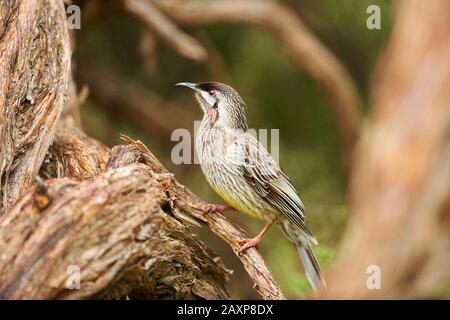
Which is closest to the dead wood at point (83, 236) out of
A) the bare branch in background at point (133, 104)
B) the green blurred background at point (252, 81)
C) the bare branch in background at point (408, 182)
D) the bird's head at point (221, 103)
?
the bare branch in background at point (408, 182)

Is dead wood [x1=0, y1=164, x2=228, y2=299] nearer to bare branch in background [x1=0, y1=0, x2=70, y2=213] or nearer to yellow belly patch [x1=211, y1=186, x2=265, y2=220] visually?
bare branch in background [x1=0, y1=0, x2=70, y2=213]

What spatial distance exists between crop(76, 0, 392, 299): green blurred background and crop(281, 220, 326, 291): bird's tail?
2190 millimetres

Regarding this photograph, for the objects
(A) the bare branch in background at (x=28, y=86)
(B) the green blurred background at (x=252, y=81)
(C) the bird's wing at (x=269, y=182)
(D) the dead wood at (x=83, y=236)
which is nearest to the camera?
(D) the dead wood at (x=83, y=236)

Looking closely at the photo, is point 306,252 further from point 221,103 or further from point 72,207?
point 72,207

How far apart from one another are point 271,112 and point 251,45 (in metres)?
0.77

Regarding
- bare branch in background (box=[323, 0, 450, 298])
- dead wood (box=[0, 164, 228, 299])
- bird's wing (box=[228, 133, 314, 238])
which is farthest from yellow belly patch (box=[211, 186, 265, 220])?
bare branch in background (box=[323, 0, 450, 298])

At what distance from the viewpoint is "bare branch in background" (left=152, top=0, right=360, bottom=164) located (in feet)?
24.2

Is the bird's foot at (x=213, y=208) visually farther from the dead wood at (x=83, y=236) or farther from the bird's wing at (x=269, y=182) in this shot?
the dead wood at (x=83, y=236)

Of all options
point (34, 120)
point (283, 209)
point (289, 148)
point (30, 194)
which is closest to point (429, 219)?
point (30, 194)

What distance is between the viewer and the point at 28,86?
4391mm

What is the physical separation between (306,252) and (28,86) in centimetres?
189

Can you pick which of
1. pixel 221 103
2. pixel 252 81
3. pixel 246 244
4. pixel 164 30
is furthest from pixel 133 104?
pixel 246 244

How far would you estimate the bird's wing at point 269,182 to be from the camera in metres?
4.75
